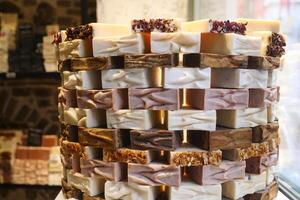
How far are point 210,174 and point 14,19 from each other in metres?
2.22

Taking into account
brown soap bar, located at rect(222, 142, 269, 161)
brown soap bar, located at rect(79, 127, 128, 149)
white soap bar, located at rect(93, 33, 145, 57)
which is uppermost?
white soap bar, located at rect(93, 33, 145, 57)

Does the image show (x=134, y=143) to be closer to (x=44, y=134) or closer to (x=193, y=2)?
(x=193, y=2)

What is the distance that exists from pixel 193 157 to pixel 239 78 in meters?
0.17

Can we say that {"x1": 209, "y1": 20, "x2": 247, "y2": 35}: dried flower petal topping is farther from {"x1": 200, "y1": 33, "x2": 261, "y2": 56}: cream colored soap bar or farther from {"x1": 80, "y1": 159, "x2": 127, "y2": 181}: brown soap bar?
{"x1": 80, "y1": 159, "x2": 127, "y2": 181}: brown soap bar

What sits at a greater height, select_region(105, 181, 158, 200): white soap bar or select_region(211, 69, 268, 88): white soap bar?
select_region(211, 69, 268, 88): white soap bar

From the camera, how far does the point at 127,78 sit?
608mm

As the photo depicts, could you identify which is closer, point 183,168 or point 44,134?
point 183,168

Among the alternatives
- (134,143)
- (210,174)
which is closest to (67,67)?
(134,143)

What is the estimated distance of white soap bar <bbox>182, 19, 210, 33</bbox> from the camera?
1.99ft

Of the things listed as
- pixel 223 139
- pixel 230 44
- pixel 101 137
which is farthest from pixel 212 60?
pixel 101 137

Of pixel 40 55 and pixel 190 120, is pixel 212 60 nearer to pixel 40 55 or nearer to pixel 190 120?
Result: pixel 190 120

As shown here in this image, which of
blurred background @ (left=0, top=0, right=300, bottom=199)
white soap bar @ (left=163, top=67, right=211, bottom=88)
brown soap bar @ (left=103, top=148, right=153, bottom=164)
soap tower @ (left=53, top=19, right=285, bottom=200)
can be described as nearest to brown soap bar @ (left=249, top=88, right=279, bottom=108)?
soap tower @ (left=53, top=19, right=285, bottom=200)

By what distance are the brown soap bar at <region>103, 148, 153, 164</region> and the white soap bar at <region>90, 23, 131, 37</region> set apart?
0.73 ft

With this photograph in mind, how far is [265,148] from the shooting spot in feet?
2.18
